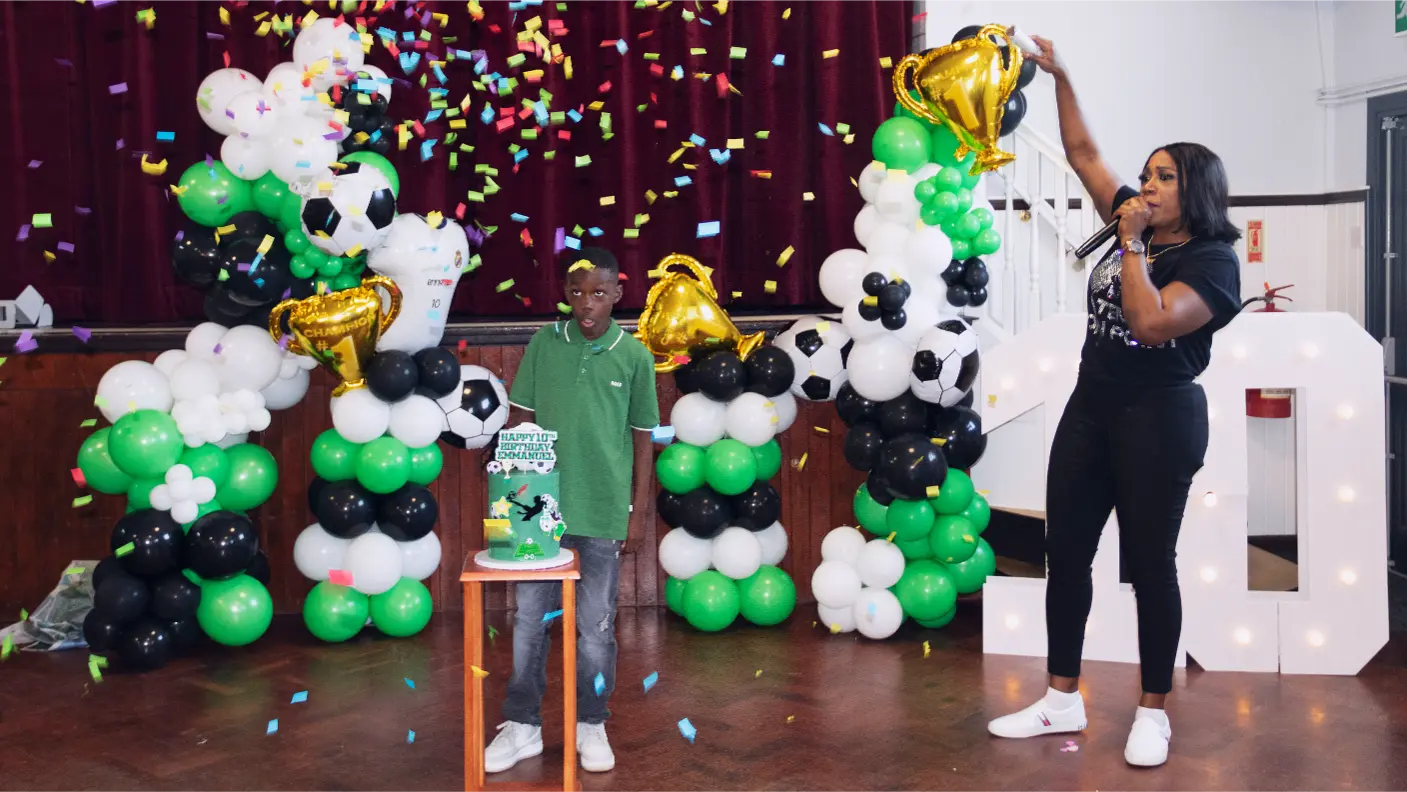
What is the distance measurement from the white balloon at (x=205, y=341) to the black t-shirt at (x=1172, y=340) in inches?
108

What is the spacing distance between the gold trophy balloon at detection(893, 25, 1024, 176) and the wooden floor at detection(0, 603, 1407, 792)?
5.40 ft

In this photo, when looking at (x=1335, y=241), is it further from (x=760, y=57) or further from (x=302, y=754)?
(x=302, y=754)

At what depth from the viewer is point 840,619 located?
433 cm

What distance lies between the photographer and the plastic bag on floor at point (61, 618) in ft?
13.8

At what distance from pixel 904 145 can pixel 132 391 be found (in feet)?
8.56

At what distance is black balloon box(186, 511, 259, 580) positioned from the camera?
3.94 metres

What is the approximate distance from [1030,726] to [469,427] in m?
2.02

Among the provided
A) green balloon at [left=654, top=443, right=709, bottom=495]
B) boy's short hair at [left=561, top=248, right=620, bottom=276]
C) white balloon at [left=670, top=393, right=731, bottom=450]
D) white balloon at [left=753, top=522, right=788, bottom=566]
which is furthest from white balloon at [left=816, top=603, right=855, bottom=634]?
boy's short hair at [left=561, top=248, right=620, bottom=276]

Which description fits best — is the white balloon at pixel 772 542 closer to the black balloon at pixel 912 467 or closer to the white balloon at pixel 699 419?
the white balloon at pixel 699 419

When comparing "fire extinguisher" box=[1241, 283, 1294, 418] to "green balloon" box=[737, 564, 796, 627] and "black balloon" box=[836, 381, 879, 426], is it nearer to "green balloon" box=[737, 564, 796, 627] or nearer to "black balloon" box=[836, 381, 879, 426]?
"black balloon" box=[836, 381, 879, 426]

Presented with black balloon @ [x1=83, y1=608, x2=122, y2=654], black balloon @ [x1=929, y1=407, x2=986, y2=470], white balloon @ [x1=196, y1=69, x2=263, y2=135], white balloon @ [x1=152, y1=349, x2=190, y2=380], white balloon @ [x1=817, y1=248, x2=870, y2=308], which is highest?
white balloon @ [x1=196, y1=69, x2=263, y2=135]

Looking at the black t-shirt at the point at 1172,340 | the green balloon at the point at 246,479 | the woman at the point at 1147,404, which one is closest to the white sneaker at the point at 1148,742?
the woman at the point at 1147,404

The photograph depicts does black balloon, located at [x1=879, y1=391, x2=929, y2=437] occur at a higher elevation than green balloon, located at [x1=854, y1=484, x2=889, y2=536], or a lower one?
higher

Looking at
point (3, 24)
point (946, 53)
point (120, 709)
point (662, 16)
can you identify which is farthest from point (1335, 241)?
point (3, 24)
